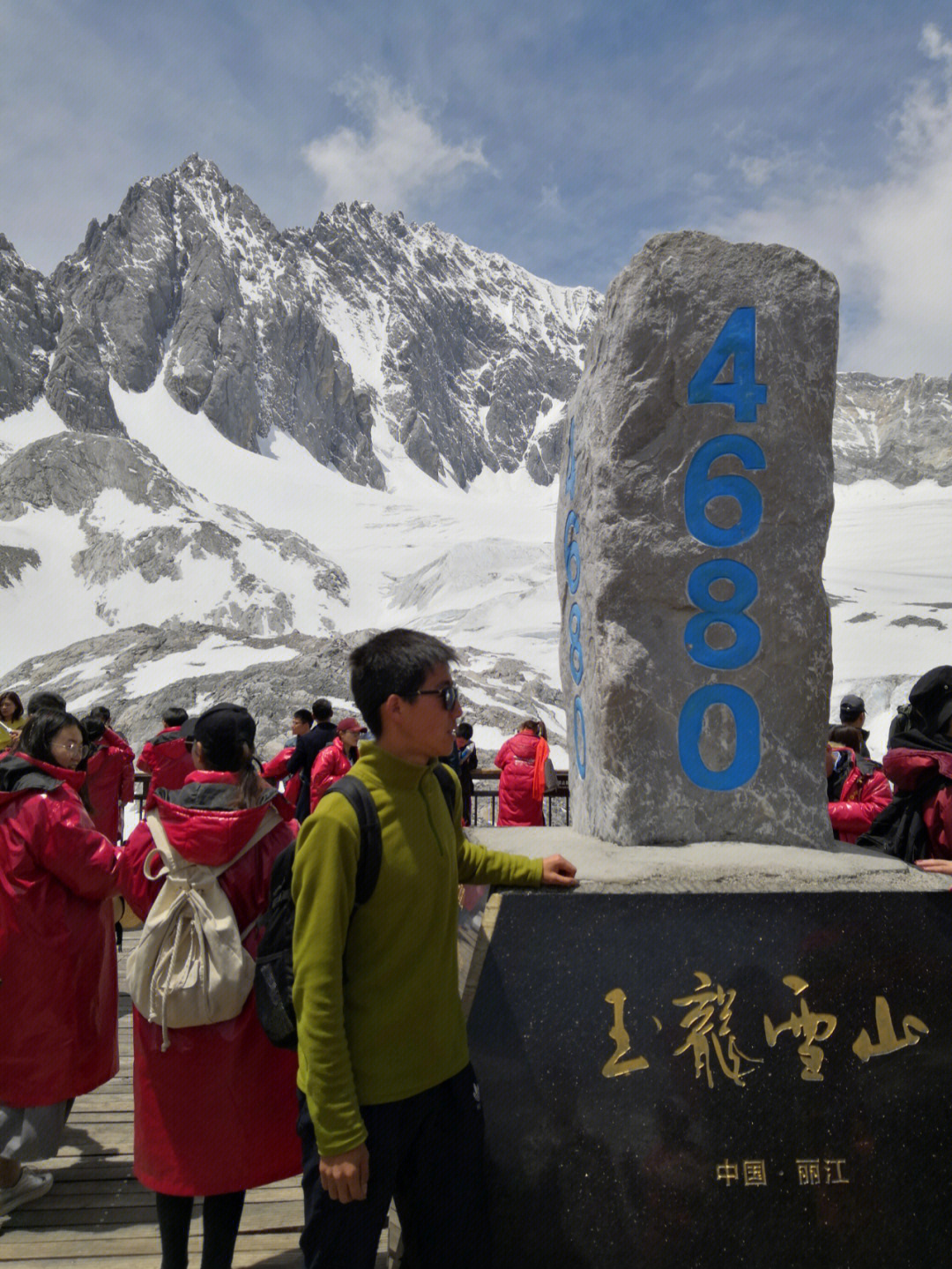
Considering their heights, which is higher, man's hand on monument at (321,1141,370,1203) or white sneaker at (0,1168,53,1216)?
man's hand on monument at (321,1141,370,1203)

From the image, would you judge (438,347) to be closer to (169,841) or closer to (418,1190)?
(169,841)

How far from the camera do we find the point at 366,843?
177cm

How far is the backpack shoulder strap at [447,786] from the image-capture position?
6.95 ft

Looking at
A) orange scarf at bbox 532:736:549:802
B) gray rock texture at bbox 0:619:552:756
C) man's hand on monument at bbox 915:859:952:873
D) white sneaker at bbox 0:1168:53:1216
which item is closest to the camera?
man's hand on monument at bbox 915:859:952:873

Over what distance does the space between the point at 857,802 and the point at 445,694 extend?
2.95 metres

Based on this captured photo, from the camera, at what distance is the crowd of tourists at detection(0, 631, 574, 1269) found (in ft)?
5.80

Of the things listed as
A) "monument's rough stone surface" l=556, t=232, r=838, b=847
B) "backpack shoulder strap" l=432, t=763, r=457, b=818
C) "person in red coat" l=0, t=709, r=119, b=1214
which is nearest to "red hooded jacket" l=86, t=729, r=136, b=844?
"person in red coat" l=0, t=709, r=119, b=1214

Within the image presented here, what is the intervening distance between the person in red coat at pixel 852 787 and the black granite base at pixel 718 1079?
1.49m

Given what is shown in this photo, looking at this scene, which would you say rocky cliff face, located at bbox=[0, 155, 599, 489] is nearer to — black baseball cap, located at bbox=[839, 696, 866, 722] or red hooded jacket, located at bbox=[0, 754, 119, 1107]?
black baseball cap, located at bbox=[839, 696, 866, 722]

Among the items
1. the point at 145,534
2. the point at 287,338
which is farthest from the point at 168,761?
the point at 287,338

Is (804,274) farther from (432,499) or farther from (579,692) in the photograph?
(432,499)

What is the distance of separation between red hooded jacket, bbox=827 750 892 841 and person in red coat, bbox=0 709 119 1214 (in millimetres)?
2746

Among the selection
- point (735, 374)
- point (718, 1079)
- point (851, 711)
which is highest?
point (735, 374)

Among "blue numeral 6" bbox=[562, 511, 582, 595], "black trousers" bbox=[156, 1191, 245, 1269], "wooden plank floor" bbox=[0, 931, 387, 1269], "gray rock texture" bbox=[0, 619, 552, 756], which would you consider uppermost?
"blue numeral 6" bbox=[562, 511, 582, 595]
